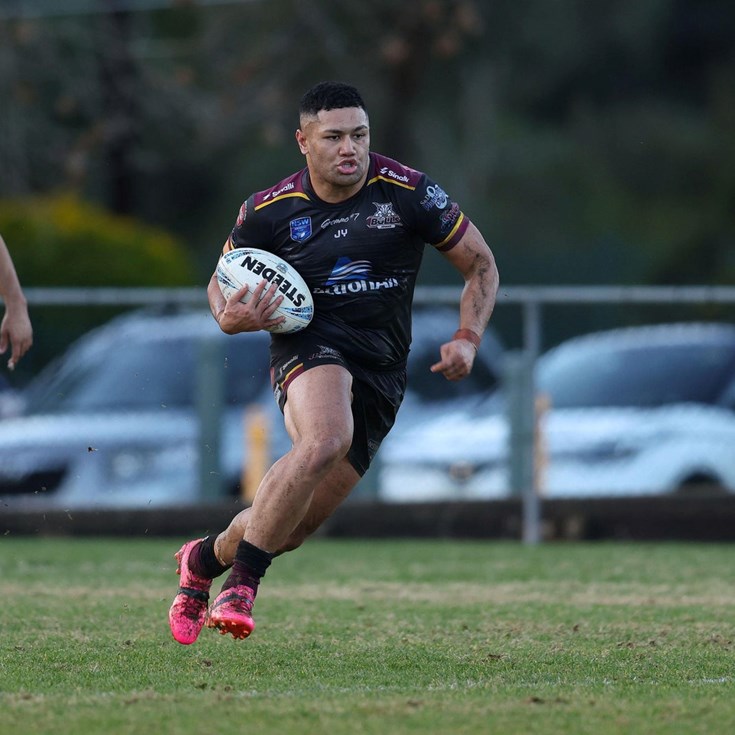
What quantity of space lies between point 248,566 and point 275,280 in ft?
3.76

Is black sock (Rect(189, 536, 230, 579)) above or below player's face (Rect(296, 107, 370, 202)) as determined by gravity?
below

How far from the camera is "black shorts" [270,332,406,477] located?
6730 mm

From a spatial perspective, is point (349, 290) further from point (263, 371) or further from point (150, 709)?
point (263, 371)

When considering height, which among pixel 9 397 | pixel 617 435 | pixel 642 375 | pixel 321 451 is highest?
pixel 321 451

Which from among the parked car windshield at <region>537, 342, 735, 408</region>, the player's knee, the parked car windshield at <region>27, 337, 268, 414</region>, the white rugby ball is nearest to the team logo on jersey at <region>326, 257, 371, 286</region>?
the white rugby ball

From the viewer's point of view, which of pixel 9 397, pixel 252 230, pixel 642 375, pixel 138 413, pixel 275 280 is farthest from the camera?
pixel 9 397

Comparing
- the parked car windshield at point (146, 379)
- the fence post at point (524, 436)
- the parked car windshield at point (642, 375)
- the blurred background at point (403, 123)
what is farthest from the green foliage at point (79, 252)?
the fence post at point (524, 436)

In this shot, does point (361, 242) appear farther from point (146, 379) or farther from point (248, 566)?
point (146, 379)

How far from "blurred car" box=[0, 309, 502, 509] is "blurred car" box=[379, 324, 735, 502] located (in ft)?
1.48

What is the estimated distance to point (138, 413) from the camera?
1341 cm

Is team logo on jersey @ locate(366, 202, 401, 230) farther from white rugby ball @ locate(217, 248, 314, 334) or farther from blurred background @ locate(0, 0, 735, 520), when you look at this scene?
blurred background @ locate(0, 0, 735, 520)

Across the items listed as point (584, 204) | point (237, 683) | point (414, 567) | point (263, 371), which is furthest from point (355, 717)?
point (584, 204)

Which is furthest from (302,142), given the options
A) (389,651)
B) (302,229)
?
(389,651)

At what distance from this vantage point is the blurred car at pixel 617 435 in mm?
13031
